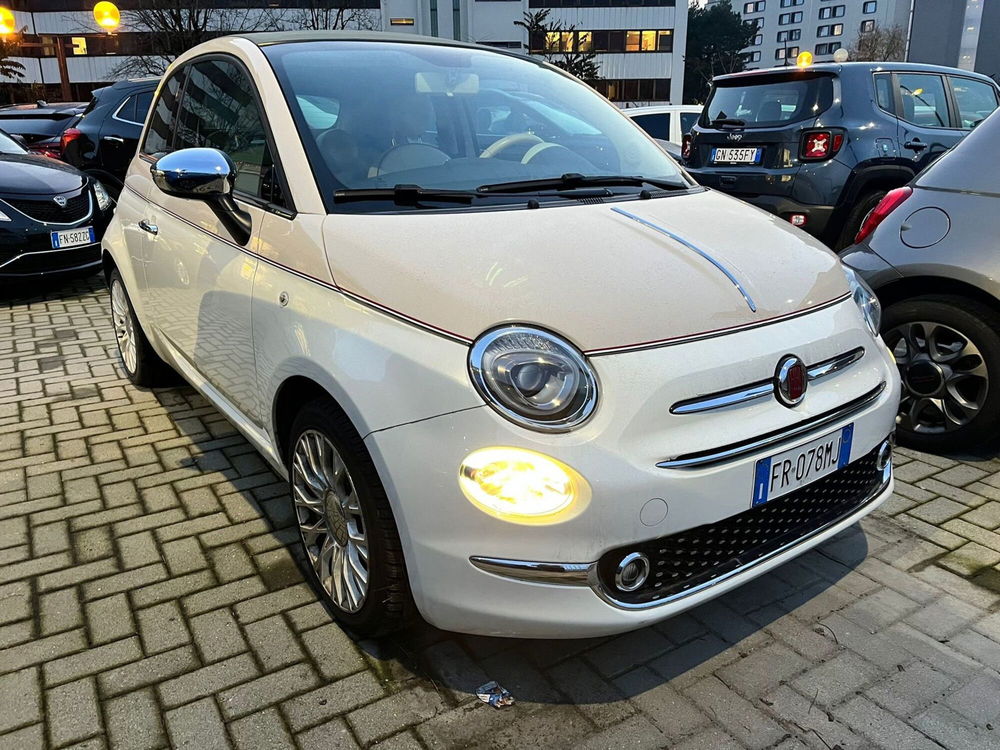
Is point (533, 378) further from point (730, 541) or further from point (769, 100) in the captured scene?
point (769, 100)

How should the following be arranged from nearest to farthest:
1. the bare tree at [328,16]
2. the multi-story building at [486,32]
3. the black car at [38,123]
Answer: the black car at [38,123] < the bare tree at [328,16] < the multi-story building at [486,32]

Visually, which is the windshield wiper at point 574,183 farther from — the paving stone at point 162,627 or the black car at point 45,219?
the black car at point 45,219

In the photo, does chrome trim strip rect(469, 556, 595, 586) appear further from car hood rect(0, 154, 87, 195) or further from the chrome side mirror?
car hood rect(0, 154, 87, 195)

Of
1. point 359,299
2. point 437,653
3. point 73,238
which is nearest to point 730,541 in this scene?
point 437,653

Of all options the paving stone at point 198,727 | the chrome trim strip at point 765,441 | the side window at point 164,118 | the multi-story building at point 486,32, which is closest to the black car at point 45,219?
the side window at point 164,118

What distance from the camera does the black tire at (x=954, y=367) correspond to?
350 cm

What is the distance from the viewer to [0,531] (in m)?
3.16

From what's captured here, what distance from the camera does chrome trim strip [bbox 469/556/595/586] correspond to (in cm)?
194

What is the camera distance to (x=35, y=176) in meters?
7.28

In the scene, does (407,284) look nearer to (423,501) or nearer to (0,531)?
(423,501)

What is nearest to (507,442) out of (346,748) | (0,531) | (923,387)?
(346,748)

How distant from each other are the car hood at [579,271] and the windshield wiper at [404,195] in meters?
0.10

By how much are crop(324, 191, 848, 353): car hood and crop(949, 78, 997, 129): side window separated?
20.3 ft

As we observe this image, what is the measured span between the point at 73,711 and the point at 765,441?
197cm
